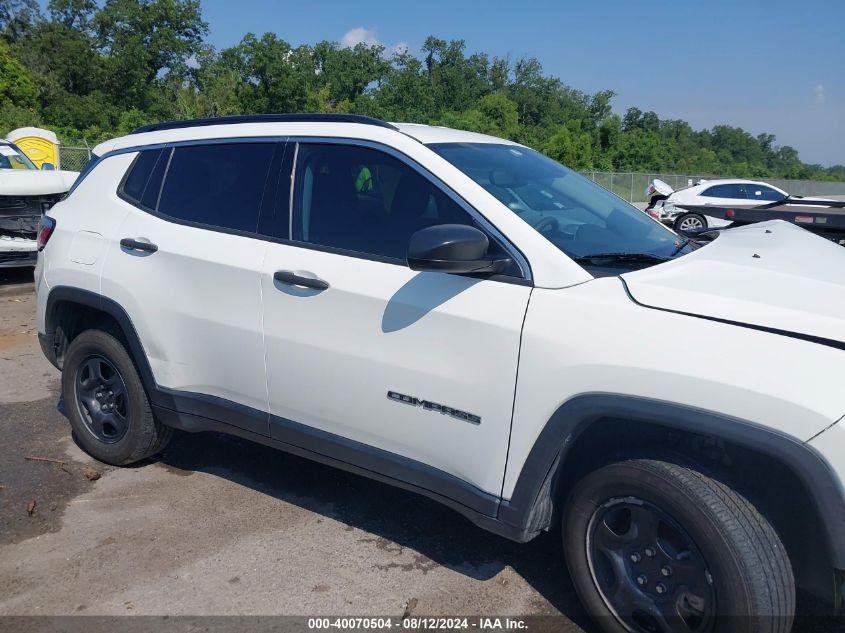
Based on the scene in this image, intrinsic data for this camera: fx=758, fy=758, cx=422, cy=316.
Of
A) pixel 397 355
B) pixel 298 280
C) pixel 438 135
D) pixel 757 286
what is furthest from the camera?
pixel 438 135

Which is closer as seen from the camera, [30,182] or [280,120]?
[280,120]

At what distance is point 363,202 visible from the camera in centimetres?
329

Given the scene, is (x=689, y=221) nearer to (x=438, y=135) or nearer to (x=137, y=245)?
(x=438, y=135)

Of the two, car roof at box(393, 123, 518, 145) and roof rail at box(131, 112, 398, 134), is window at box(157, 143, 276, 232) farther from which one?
car roof at box(393, 123, 518, 145)

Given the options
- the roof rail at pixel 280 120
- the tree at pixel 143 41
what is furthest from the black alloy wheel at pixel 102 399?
the tree at pixel 143 41

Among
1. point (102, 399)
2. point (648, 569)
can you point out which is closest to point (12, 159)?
point (102, 399)

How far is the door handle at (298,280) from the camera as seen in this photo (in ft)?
10.5

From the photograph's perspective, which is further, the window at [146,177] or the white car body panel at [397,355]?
the window at [146,177]

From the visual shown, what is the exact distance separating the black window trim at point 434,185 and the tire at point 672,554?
31.2 inches

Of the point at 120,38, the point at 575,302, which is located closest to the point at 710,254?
the point at 575,302

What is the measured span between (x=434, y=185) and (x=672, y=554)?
1642 millimetres

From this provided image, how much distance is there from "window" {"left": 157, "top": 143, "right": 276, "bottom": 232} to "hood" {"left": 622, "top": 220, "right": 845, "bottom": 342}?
1835 millimetres

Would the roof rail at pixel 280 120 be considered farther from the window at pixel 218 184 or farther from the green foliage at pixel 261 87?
the green foliage at pixel 261 87

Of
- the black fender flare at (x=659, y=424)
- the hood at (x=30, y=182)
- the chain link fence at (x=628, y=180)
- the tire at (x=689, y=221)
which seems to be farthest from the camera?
the chain link fence at (x=628, y=180)
